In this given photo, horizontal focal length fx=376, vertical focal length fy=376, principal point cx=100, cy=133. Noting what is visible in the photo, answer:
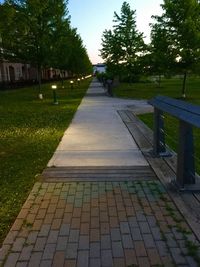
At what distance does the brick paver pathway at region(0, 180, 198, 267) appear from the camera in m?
3.78

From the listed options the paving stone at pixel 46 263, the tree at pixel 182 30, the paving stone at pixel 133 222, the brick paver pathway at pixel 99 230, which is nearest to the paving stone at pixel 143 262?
the brick paver pathway at pixel 99 230

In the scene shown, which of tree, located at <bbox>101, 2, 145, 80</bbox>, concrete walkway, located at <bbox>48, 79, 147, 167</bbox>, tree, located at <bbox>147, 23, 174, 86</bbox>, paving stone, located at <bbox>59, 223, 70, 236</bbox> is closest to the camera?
paving stone, located at <bbox>59, 223, 70, 236</bbox>

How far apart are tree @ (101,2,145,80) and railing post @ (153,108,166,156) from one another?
28032 millimetres

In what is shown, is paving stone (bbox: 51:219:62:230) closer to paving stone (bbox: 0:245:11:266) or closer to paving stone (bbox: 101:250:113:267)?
paving stone (bbox: 0:245:11:266)

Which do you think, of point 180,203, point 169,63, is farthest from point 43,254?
point 169,63

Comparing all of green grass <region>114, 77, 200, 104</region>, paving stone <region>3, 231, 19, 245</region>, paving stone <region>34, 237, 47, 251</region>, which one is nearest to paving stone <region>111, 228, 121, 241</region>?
paving stone <region>34, 237, 47, 251</region>

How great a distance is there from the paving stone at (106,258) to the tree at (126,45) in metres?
32.2

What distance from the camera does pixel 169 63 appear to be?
24.9 m

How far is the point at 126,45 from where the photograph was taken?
117 ft

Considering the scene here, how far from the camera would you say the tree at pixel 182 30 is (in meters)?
23.8

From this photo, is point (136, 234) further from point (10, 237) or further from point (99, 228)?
point (10, 237)

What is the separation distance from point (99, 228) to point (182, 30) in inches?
854

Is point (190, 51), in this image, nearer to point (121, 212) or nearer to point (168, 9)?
point (168, 9)

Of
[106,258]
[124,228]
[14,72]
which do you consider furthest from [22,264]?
[14,72]
